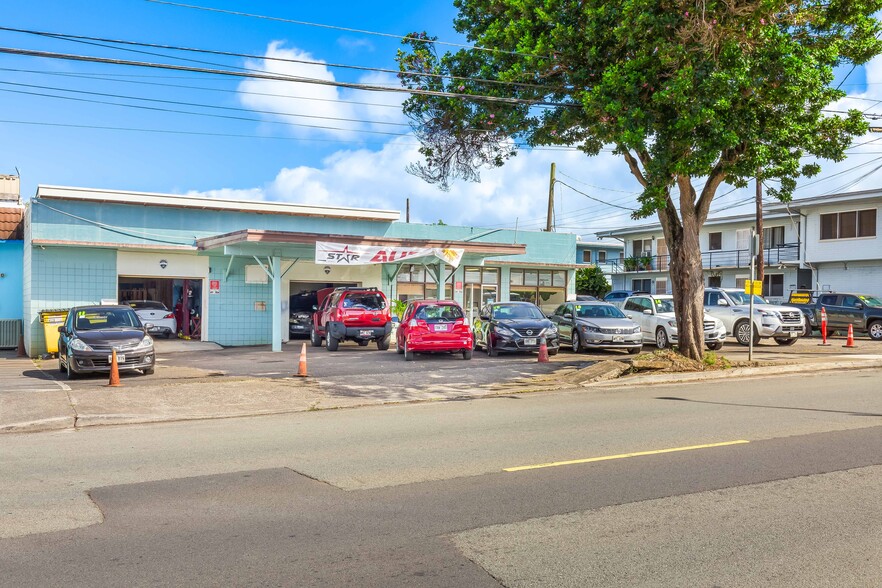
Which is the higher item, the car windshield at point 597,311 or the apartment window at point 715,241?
the apartment window at point 715,241

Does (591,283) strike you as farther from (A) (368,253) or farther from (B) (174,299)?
(A) (368,253)

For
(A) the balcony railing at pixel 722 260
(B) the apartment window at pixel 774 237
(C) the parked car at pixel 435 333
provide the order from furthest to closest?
(B) the apartment window at pixel 774 237 → (A) the balcony railing at pixel 722 260 → (C) the parked car at pixel 435 333

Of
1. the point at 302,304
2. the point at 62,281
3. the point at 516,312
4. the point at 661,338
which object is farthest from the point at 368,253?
the point at 62,281

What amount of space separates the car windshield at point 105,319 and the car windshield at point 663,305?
1510 cm

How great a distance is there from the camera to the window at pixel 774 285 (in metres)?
41.5

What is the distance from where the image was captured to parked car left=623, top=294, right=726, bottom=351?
21.9m

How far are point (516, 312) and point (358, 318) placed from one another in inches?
189

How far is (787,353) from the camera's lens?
850 inches

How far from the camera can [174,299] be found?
32.0 m

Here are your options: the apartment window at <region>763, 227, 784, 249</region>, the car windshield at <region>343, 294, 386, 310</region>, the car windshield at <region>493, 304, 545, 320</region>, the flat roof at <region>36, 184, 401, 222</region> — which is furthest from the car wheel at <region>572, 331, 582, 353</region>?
the apartment window at <region>763, 227, 784, 249</region>

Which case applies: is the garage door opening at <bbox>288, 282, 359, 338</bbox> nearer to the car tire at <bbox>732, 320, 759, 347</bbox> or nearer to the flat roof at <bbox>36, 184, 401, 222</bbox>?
the flat roof at <bbox>36, 184, 401, 222</bbox>

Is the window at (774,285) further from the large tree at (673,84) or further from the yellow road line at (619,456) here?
the yellow road line at (619,456)

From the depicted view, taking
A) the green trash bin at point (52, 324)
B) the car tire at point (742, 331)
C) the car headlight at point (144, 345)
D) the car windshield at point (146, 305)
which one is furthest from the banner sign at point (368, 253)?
the car tire at point (742, 331)

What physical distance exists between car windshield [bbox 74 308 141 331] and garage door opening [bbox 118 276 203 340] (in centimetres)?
883
